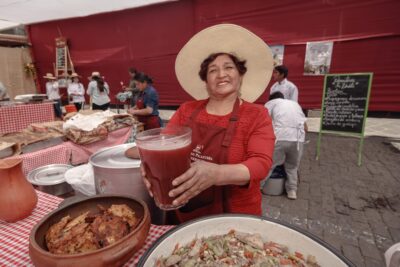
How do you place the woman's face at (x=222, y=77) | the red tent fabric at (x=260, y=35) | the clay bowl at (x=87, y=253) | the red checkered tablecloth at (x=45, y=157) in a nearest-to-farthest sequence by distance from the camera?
the clay bowl at (x=87, y=253), the woman's face at (x=222, y=77), the red checkered tablecloth at (x=45, y=157), the red tent fabric at (x=260, y=35)

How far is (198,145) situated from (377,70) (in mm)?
8762

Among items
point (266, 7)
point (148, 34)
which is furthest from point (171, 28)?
point (266, 7)

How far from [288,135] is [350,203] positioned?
4.35ft

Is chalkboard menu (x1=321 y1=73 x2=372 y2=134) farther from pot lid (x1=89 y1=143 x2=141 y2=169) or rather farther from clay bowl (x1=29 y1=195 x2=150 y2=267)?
clay bowl (x1=29 y1=195 x2=150 y2=267)

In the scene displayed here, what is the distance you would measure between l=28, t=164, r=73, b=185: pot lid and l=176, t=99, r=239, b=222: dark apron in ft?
3.74

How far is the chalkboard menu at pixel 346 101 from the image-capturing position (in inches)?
180

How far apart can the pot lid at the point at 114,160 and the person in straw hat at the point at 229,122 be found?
1.03ft

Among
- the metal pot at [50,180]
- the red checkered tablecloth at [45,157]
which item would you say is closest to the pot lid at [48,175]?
Answer: the metal pot at [50,180]

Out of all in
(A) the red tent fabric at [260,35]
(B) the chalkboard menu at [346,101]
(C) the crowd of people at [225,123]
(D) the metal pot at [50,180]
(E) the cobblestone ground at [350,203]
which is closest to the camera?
(C) the crowd of people at [225,123]

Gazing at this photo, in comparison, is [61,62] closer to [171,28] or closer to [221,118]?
[171,28]

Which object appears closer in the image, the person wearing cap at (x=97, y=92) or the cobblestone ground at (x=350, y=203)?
the cobblestone ground at (x=350, y=203)

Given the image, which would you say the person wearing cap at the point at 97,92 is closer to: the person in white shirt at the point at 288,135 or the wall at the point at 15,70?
the person in white shirt at the point at 288,135

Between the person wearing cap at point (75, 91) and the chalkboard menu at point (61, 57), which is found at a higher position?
the chalkboard menu at point (61, 57)

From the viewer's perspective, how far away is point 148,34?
A: 10484 mm
